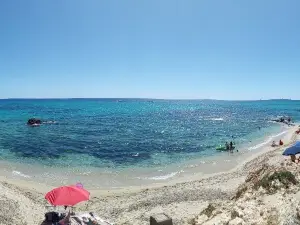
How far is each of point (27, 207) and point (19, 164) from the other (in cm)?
1425

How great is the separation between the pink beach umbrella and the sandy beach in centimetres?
379

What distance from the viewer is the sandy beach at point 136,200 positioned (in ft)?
58.5

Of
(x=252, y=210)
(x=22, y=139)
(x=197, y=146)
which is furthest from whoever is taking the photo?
(x=22, y=139)

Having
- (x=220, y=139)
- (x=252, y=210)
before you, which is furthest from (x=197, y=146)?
(x=252, y=210)

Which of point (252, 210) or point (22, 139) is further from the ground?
point (252, 210)

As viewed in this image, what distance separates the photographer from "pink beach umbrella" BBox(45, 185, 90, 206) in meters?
14.1

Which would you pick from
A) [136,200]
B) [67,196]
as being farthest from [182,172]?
[67,196]

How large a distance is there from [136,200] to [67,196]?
8.06m

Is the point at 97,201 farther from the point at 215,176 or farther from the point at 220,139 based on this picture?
the point at 220,139

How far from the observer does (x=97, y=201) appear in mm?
21250

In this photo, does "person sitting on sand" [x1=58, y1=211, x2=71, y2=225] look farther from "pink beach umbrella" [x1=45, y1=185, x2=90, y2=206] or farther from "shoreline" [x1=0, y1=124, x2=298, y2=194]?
"shoreline" [x1=0, y1=124, x2=298, y2=194]

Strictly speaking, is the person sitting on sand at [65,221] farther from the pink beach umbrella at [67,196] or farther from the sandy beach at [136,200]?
the sandy beach at [136,200]

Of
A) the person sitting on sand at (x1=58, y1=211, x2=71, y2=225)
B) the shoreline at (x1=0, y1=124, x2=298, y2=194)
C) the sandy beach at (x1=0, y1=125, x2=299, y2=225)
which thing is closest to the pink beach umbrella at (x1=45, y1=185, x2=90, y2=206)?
the person sitting on sand at (x1=58, y1=211, x2=71, y2=225)

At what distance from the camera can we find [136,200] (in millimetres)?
21406
